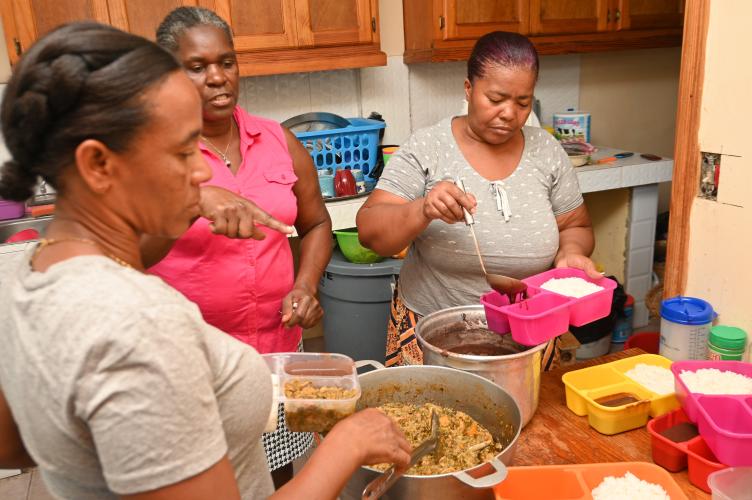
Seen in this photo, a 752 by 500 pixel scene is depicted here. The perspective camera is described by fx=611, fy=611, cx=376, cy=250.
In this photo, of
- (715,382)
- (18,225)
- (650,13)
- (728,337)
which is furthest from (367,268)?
(650,13)

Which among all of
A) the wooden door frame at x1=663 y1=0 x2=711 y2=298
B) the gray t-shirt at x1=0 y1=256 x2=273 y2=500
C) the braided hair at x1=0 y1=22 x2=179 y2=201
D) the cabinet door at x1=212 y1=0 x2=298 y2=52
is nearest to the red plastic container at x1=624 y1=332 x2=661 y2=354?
the wooden door frame at x1=663 y1=0 x2=711 y2=298

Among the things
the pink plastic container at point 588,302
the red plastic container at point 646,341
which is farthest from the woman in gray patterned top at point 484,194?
the red plastic container at point 646,341

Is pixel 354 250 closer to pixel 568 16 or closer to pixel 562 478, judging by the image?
pixel 568 16

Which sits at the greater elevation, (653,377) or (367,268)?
(653,377)

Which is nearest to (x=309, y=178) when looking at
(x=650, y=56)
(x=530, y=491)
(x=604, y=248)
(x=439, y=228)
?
(x=439, y=228)

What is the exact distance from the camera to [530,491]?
3.31 feet

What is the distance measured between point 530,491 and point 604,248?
2676 mm

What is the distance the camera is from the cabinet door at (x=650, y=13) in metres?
3.33

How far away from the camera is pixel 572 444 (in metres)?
1.18

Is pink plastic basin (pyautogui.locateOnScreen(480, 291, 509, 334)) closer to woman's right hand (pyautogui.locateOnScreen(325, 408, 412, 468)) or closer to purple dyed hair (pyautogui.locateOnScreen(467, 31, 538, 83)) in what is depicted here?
woman's right hand (pyautogui.locateOnScreen(325, 408, 412, 468))

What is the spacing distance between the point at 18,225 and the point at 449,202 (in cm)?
200

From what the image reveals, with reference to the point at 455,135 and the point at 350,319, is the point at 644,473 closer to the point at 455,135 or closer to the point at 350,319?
the point at 455,135

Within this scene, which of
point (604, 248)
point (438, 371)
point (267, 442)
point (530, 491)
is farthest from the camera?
point (604, 248)

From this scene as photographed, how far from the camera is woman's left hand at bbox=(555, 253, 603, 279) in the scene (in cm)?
141
